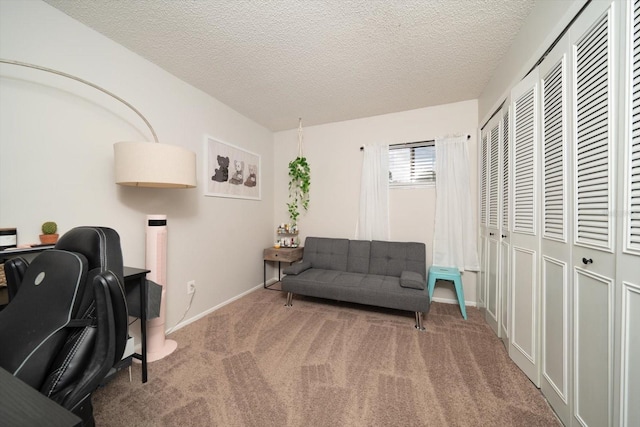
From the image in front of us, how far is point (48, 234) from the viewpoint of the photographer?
144cm

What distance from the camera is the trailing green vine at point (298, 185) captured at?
359cm

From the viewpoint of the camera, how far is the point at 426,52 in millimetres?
1988

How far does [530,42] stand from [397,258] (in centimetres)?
231

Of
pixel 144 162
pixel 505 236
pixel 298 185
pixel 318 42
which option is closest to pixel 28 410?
pixel 144 162

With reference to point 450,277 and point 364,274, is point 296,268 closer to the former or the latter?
point 364,274

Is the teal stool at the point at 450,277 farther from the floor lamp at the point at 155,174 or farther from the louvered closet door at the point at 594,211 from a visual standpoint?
the floor lamp at the point at 155,174

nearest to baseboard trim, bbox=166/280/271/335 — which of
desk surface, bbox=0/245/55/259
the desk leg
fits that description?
the desk leg

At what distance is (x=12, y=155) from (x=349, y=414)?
2.56 meters

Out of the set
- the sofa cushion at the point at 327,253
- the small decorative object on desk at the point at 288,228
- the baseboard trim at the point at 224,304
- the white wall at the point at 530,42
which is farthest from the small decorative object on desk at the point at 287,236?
the white wall at the point at 530,42

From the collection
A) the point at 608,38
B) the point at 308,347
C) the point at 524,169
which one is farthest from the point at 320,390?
the point at 608,38

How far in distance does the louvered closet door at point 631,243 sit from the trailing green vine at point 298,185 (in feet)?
10.0

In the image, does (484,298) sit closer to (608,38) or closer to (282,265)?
(608,38)

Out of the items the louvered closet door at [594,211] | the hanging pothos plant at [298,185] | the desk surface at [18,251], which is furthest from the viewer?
the hanging pothos plant at [298,185]

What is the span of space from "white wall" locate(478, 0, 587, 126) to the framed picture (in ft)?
9.68
